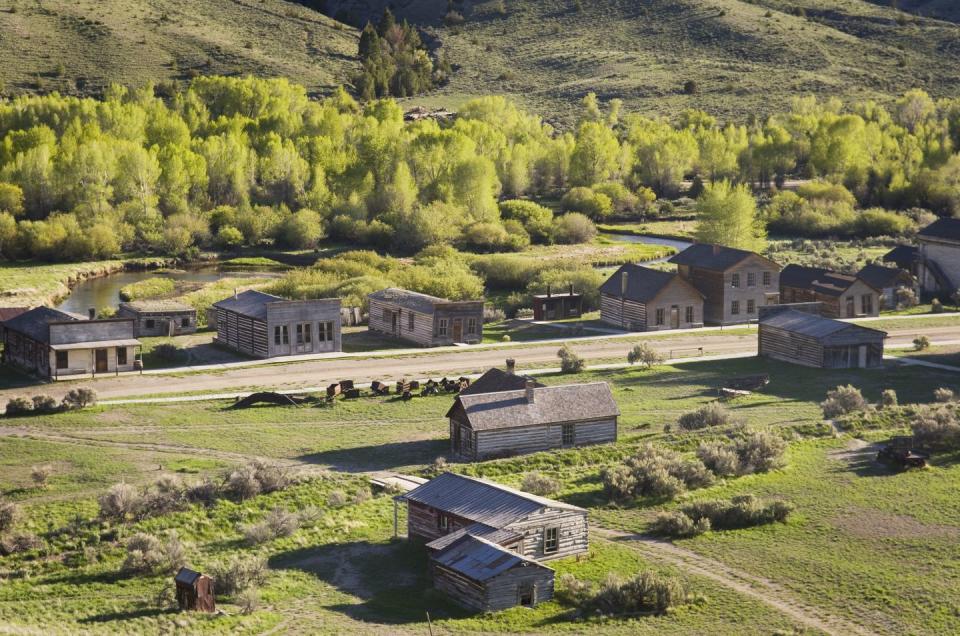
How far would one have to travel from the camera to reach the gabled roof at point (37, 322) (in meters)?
59.8

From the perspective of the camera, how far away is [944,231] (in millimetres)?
85312

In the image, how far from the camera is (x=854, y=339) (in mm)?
63406

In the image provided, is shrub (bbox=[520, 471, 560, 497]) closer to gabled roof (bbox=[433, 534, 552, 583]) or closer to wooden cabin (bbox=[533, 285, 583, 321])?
gabled roof (bbox=[433, 534, 552, 583])

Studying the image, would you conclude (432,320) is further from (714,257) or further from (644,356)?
(714,257)

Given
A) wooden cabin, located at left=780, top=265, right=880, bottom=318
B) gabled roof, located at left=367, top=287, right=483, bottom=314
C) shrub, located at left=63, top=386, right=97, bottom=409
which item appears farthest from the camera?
wooden cabin, located at left=780, top=265, right=880, bottom=318

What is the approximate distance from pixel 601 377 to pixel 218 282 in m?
36.3

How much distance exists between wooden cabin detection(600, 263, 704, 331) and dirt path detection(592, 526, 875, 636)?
116 feet

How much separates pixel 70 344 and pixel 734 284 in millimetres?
35521

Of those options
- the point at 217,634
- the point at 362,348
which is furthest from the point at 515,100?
the point at 217,634

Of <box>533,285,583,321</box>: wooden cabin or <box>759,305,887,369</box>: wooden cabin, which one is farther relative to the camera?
<box>533,285,583,321</box>: wooden cabin

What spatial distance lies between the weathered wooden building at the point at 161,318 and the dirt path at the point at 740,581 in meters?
36.1

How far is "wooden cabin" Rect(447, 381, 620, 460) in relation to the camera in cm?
4728

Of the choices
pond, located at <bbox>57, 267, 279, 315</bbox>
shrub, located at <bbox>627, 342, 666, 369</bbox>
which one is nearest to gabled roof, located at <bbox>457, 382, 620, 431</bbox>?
shrub, located at <bbox>627, 342, 666, 369</bbox>

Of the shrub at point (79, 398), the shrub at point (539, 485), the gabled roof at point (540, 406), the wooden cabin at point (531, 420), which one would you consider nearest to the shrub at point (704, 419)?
the wooden cabin at point (531, 420)
